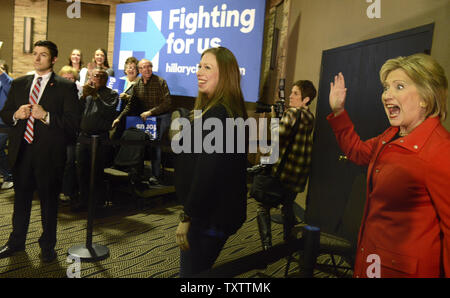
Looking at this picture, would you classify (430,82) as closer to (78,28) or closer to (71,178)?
(71,178)

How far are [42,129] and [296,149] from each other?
1930 mm

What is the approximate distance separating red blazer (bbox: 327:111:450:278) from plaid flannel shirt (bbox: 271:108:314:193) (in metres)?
1.65

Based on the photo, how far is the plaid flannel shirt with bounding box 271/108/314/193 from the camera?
2.84 metres

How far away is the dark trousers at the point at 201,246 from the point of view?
1454 millimetres

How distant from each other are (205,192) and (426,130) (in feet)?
2.51

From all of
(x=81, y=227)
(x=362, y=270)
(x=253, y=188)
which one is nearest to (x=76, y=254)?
(x=81, y=227)

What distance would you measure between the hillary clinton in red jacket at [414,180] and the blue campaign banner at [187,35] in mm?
3623

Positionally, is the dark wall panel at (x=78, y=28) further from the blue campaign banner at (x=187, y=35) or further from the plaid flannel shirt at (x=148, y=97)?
the plaid flannel shirt at (x=148, y=97)

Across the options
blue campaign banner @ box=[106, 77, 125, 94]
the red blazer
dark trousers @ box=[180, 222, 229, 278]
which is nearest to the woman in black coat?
dark trousers @ box=[180, 222, 229, 278]

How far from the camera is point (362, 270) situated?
127cm

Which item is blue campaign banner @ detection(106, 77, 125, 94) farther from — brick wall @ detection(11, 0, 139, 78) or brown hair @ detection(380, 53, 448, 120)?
brown hair @ detection(380, 53, 448, 120)

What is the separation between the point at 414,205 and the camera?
1.07m

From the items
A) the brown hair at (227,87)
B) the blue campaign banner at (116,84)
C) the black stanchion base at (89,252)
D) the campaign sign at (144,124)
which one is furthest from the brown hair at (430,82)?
the blue campaign banner at (116,84)
